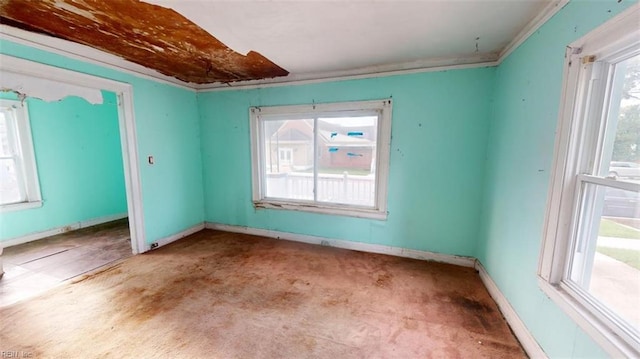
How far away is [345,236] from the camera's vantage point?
323cm

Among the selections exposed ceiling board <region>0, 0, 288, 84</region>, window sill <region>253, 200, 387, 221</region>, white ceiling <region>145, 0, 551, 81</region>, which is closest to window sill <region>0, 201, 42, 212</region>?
exposed ceiling board <region>0, 0, 288, 84</region>

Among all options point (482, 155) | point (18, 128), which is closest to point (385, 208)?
point (482, 155)

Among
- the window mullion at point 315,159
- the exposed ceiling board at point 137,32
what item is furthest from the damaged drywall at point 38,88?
the window mullion at point 315,159

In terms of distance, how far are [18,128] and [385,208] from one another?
17.2ft

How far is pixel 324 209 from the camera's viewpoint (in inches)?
130

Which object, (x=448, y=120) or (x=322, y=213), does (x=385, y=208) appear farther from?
(x=448, y=120)

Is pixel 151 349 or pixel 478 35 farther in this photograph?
pixel 478 35

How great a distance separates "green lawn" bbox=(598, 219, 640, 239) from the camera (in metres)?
1.02

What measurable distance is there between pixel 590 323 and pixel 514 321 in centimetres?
79

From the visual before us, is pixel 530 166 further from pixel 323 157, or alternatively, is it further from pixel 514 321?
pixel 323 157

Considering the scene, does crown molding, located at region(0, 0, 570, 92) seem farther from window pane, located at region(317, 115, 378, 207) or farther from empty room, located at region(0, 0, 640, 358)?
window pane, located at region(317, 115, 378, 207)

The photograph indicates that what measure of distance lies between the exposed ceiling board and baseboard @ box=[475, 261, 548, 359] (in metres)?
3.23

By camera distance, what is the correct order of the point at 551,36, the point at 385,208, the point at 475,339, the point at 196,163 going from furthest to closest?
the point at 196,163 → the point at 385,208 → the point at 475,339 → the point at 551,36

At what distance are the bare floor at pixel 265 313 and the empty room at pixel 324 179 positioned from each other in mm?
18
